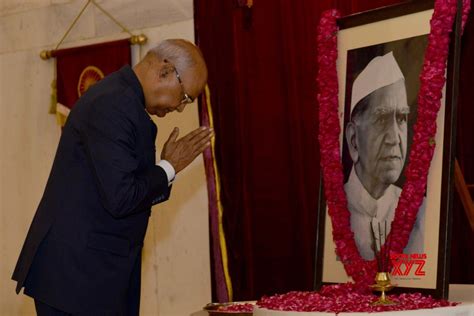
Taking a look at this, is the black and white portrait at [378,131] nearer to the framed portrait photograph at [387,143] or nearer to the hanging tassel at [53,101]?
the framed portrait photograph at [387,143]

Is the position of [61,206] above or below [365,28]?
below

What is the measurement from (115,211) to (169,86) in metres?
0.54

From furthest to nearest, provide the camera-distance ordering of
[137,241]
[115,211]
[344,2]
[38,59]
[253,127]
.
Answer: [38,59], [253,127], [344,2], [137,241], [115,211]

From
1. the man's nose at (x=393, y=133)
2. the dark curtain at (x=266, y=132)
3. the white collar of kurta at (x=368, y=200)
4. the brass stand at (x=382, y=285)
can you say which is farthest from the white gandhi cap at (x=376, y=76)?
the dark curtain at (x=266, y=132)

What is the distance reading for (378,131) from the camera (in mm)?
4004

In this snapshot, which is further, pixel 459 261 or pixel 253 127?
pixel 253 127

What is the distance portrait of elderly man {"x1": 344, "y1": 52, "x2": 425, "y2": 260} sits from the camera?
393 cm

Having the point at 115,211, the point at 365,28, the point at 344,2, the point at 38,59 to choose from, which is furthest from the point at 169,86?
the point at 38,59

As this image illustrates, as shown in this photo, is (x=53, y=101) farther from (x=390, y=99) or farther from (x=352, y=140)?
(x=390, y=99)

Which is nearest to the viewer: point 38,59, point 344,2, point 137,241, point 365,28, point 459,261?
point 137,241

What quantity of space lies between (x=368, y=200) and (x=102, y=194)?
4.20ft

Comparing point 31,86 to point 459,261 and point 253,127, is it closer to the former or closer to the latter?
point 253,127

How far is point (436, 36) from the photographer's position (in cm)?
373

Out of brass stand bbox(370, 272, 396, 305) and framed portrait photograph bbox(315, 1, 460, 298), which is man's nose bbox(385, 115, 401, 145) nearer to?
framed portrait photograph bbox(315, 1, 460, 298)
